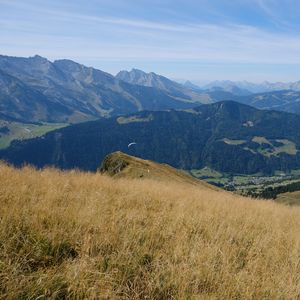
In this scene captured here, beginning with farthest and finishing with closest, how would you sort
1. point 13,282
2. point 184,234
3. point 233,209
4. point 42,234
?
point 233,209, point 184,234, point 42,234, point 13,282

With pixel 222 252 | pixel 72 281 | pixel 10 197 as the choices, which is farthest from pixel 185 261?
pixel 10 197

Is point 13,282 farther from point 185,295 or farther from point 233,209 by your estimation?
point 233,209

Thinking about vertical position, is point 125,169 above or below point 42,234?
below

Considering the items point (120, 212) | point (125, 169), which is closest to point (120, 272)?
point (120, 212)

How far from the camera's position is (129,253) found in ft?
19.3

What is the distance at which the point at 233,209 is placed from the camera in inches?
456

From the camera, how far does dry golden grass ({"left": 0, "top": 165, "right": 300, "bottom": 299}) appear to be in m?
4.88

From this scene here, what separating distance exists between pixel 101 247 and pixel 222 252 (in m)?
2.26

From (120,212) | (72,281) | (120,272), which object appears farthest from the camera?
(120,212)

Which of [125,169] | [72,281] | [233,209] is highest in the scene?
[72,281]

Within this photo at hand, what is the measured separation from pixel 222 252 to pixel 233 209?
Answer: 16.5ft

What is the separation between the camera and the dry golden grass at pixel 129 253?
4.88m

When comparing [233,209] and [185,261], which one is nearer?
[185,261]

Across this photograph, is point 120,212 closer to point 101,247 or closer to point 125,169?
point 101,247
